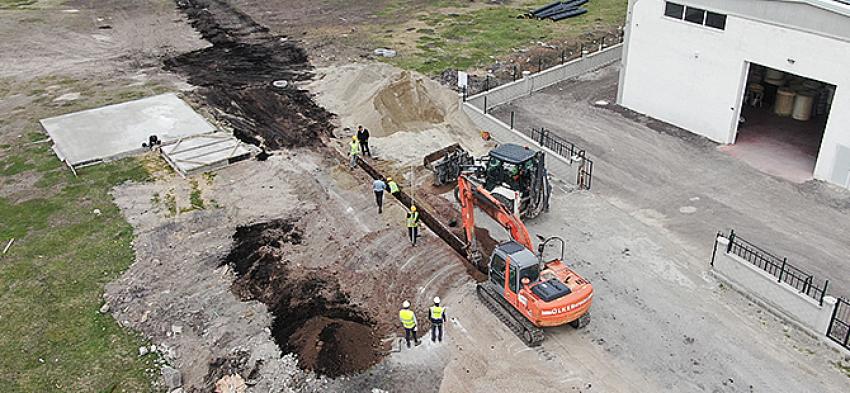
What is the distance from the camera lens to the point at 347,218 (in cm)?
2186

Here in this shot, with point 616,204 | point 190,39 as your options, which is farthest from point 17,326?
point 190,39

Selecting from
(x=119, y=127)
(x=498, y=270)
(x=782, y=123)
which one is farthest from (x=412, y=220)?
(x=782, y=123)

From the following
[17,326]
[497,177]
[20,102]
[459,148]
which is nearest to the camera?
[17,326]

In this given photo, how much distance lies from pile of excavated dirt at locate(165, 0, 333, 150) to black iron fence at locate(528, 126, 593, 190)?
886 centimetres

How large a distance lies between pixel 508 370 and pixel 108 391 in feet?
29.9

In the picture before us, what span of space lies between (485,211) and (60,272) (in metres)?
12.5

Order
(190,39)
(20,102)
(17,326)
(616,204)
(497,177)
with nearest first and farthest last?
(17,326) < (497,177) < (616,204) < (20,102) < (190,39)

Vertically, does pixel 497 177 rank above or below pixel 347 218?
above

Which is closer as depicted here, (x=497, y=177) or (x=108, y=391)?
(x=108, y=391)

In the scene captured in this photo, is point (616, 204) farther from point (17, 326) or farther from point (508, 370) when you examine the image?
point (17, 326)

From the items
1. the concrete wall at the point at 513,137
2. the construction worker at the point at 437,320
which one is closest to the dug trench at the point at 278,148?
the construction worker at the point at 437,320

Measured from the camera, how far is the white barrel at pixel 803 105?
2702 centimetres

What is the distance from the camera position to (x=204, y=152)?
26.1 meters

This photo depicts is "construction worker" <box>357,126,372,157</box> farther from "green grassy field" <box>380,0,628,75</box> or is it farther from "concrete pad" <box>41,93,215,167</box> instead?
"green grassy field" <box>380,0,628,75</box>
